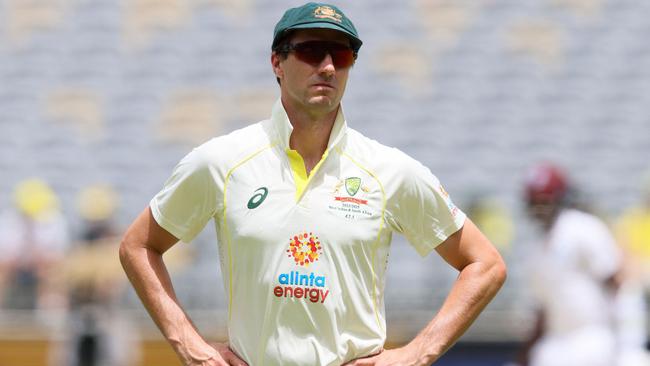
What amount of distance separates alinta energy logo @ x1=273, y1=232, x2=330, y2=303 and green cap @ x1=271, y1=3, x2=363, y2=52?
605 millimetres

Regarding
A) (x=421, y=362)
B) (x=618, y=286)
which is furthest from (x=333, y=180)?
(x=618, y=286)

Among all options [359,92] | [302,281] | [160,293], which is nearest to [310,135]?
[302,281]

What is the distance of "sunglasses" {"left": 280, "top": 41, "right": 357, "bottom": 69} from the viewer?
3.96 meters

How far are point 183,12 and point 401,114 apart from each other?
9.65 feet

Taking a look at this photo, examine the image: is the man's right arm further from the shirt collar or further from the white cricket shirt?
the white cricket shirt

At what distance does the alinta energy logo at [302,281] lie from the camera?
3891 mm

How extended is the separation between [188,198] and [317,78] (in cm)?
52

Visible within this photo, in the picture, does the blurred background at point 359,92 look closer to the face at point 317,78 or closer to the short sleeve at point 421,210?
the short sleeve at point 421,210

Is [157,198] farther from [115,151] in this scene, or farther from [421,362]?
[115,151]

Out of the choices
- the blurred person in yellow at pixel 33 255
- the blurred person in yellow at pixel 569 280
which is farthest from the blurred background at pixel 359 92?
the blurred person in yellow at pixel 569 280

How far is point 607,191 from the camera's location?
1391cm

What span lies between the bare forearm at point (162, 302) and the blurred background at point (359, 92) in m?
8.60

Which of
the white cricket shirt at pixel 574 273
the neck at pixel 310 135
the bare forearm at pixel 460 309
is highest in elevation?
the neck at pixel 310 135

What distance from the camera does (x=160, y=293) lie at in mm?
4066
